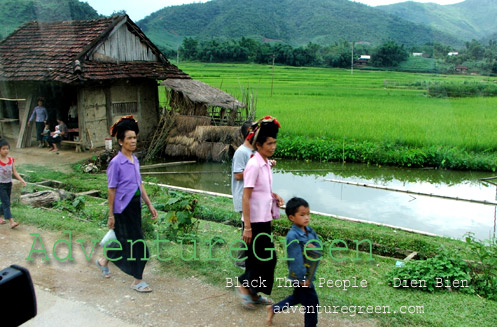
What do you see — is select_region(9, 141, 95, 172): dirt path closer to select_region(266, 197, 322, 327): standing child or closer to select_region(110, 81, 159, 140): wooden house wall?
select_region(110, 81, 159, 140): wooden house wall

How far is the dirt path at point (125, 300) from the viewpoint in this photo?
3.49m

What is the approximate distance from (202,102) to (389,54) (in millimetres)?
23848

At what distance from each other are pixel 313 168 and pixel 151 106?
5.38 meters

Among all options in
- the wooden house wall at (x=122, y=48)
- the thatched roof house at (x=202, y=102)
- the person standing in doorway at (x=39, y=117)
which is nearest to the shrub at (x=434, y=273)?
the thatched roof house at (x=202, y=102)

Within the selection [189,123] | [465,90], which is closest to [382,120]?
[189,123]

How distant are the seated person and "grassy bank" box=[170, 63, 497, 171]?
5297 millimetres

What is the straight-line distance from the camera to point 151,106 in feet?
47.3

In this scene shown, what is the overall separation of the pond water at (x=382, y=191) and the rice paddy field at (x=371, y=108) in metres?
1.61

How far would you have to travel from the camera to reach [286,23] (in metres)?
55.2

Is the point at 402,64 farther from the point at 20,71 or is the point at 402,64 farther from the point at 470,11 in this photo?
the point at 470,11

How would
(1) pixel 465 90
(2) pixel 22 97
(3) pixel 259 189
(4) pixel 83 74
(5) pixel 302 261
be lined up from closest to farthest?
(5) pixel 302 261 < (3) pixel 259 189 < (4) pixel 83 74 < (2) pixel 22 97 < (1) pixel 465 90

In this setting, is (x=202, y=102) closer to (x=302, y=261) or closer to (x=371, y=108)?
(x=371, y=108)

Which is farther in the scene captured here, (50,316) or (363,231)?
(363,231)

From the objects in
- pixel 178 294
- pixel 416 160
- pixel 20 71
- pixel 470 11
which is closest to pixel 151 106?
pixel 20 71
